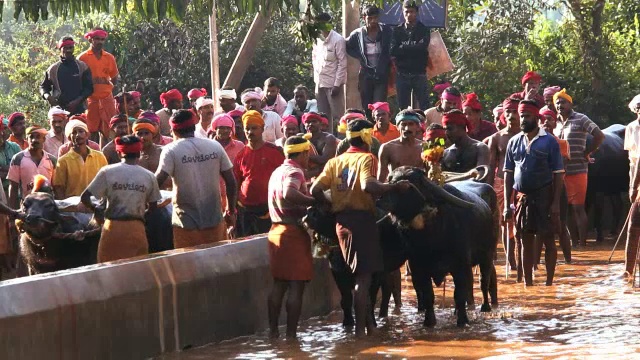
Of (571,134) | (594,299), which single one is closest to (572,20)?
(571,134)

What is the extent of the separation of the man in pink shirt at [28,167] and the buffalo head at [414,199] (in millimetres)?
4411

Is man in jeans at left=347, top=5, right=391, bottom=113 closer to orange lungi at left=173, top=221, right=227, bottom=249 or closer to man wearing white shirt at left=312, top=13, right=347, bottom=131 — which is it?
man wearing white shirt at left=312, top=13, right=347, bottom=131

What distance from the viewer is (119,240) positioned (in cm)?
1253

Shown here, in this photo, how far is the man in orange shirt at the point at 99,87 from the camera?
2028 cm

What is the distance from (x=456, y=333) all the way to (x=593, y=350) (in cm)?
151

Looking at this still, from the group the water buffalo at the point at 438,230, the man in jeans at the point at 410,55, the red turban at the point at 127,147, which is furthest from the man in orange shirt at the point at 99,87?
the water buffalo at the point at 438,230

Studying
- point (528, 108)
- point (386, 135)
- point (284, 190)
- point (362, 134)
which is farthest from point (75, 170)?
point (528, 108)

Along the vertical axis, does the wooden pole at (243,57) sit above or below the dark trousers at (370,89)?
above

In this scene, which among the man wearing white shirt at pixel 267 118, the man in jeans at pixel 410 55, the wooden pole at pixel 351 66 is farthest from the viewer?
the wooden pole at pixel 351 66

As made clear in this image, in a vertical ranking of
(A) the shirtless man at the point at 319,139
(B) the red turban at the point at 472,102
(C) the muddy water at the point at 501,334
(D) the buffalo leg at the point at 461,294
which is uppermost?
(B) the red turban at the point at 472,102

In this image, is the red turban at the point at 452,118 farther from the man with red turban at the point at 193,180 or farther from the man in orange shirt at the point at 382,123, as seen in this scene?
the man with red turban at the point at 193,180

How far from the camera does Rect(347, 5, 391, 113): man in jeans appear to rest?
832 inches

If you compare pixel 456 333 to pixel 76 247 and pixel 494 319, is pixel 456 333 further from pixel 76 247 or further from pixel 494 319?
pixel 76 247

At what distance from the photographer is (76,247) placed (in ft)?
43.0
